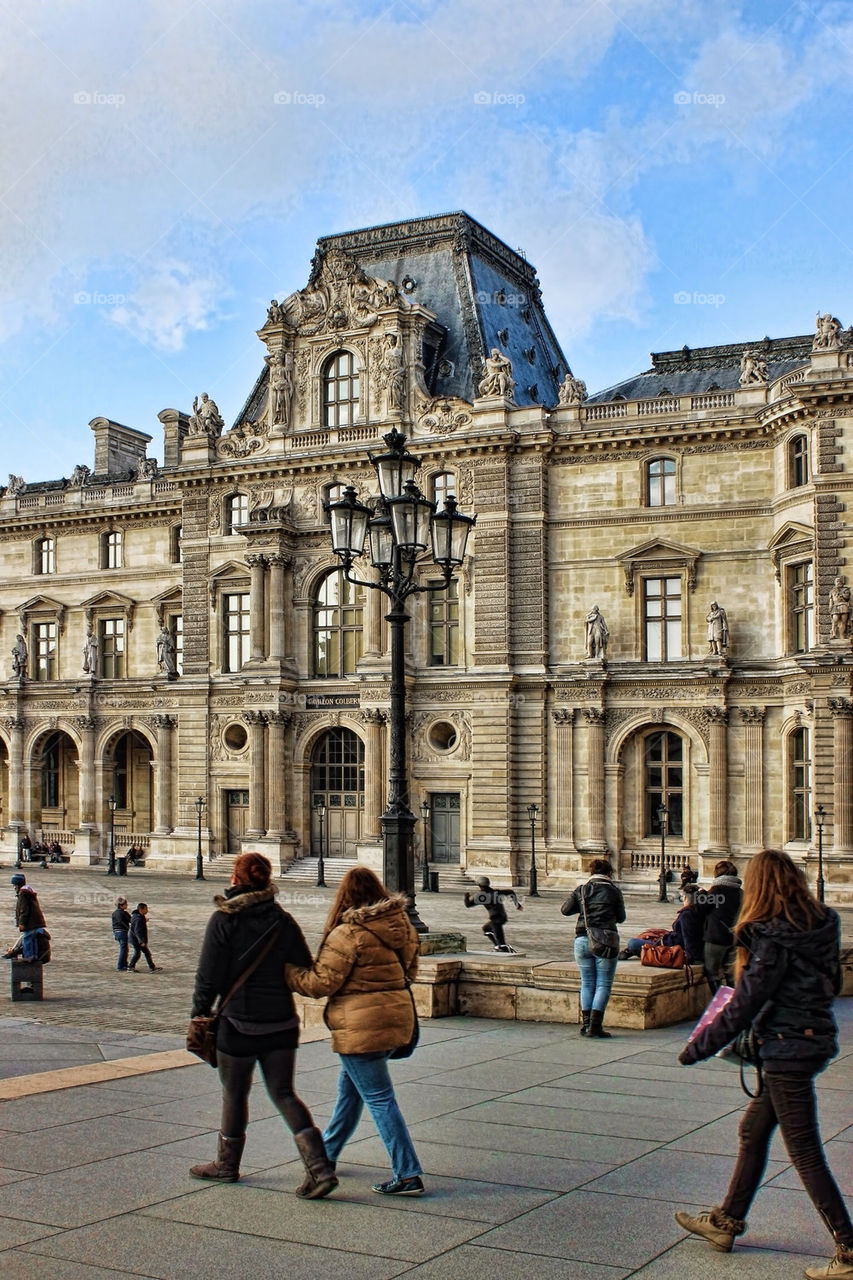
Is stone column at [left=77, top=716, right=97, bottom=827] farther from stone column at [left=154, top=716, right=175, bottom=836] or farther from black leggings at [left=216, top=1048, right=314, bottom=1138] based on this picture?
black leggings at [left=216, top=1048, right=314, bottom=1138]

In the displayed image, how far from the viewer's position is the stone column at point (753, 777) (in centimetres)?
4509

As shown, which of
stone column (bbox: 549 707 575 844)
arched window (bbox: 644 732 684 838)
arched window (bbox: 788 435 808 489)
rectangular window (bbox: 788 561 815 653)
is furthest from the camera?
stone column (bbox: 549 707 575 844)

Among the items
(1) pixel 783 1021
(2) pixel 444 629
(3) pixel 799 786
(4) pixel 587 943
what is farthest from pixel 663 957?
(2) pixel 444 629

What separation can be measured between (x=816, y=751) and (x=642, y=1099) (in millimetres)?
31029

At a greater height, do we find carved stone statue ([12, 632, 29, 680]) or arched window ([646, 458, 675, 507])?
arched window ([646, 458, 675, 507])

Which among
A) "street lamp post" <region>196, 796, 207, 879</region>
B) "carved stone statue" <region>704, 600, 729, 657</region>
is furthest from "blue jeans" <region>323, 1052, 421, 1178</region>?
"street lamp post" <region>196, 796, 207, 879</region>

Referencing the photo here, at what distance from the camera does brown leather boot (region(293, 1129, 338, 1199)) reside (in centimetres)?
927

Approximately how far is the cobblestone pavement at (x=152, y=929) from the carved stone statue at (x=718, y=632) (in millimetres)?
8318

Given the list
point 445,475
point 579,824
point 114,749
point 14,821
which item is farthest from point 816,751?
point 14,821

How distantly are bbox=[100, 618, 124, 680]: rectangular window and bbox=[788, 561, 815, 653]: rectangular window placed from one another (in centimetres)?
2844

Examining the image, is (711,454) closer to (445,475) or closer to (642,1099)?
(445,475)

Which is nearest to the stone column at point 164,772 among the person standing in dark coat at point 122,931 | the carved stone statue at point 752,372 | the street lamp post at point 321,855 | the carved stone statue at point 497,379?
the street lamp post at point 321,855

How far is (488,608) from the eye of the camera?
49.0 m

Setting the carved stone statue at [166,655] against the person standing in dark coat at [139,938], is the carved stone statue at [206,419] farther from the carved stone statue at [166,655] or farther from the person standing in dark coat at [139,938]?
the person standing in dark coat at [139,938]
